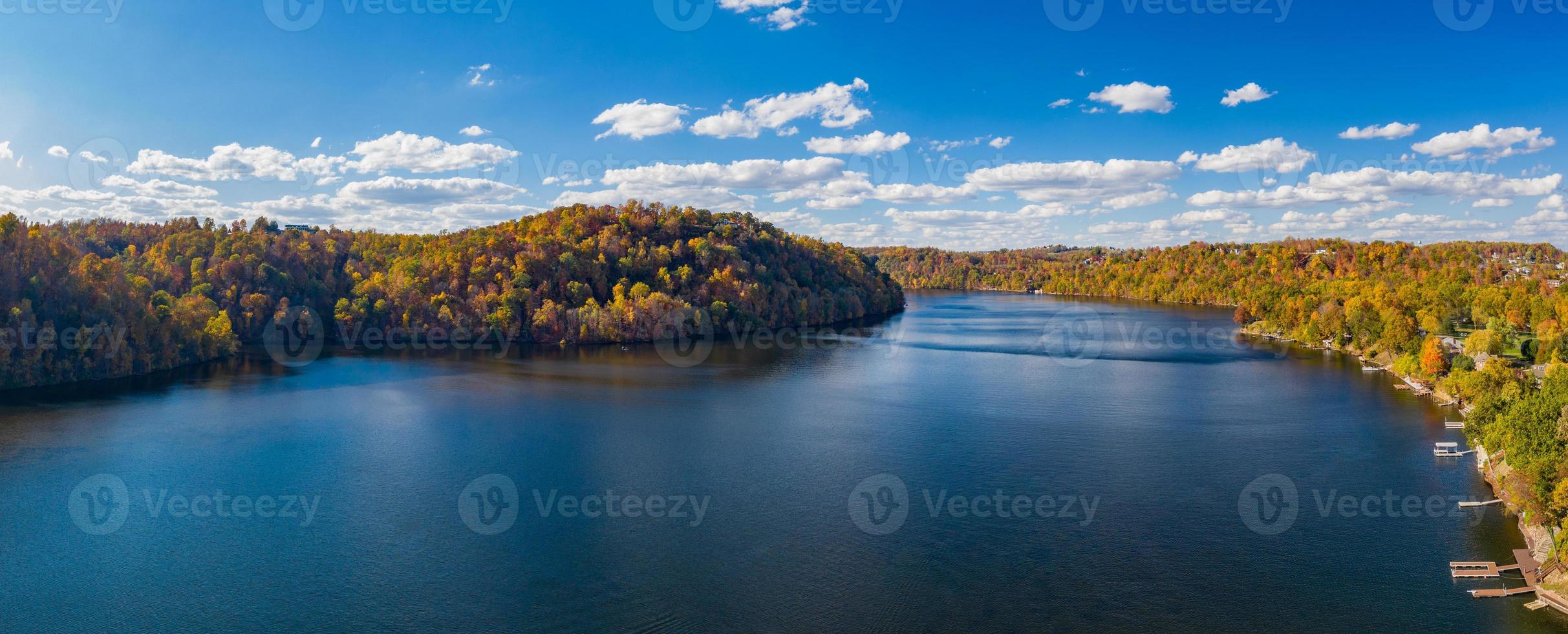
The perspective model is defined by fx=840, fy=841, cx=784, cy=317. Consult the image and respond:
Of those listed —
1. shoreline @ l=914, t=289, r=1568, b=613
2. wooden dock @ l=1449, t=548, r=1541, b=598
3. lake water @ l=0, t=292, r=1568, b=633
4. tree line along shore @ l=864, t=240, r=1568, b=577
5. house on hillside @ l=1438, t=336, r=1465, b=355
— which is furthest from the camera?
house on hillside @ l=1438, t=336, r=1465, b=355

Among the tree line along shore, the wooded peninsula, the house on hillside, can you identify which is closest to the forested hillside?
the wooded peninsula

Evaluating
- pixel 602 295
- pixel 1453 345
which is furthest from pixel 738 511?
pixel 602 295

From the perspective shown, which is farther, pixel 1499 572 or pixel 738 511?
pixel 738 511

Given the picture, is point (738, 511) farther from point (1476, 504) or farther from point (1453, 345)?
point (1453, 345)

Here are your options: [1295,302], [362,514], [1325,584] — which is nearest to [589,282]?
[362,514]

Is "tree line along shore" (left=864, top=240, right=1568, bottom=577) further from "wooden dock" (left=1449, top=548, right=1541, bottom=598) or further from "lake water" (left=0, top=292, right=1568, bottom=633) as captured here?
"lake water" (left=0, top=292, right=1568, bottom=633)

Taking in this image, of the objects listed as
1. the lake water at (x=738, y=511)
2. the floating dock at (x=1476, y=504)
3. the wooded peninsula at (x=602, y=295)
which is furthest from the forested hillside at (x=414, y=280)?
the floating dock at (x=1476, y=504)

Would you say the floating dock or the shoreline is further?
the floating dock
